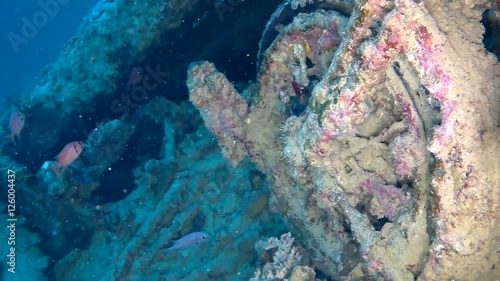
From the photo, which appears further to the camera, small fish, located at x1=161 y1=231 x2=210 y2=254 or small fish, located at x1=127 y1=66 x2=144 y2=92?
small fish, located at x1=127 y1=66 x2=144 y2=92

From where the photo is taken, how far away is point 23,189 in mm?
8352

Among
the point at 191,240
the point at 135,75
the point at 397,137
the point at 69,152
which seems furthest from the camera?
the point at 135,75

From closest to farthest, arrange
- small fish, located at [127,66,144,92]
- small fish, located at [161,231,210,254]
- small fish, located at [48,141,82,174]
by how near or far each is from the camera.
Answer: small fish, located at [161,231,210,254] < small fish, located at [48,141,82,174] < small fish, located at [127,66,144,92]

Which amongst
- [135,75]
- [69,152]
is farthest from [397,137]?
[135,75]

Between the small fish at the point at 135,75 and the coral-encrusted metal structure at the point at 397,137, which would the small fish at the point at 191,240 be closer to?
the coral-encrusted metal structure at the point at 397,137

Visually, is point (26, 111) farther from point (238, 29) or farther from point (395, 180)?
point (395, 180)

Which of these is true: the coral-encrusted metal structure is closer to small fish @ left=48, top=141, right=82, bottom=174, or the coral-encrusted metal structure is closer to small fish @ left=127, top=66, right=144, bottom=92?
small fish @ left=48, top=141, right=82, bottom=174

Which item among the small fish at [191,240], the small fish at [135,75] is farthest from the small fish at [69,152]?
the small fish at [191,240]

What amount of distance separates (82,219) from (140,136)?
6.95 ft

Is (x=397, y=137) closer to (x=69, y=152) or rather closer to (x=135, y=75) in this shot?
(x=69, y=152)

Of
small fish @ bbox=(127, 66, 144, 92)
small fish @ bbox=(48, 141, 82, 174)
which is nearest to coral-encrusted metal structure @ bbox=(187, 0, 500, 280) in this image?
small fish @ bbox=(48, 141, 82, 174)

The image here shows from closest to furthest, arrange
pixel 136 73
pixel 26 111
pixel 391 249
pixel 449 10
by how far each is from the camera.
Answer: pixel 449 10, pixel 391 249, pixel 136 73, pixel 26 111

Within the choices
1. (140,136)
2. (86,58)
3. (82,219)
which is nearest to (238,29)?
(140,136)

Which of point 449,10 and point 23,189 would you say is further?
point 23,189
